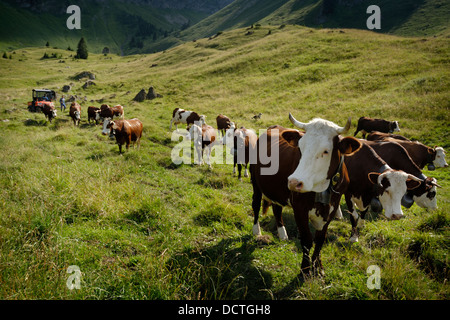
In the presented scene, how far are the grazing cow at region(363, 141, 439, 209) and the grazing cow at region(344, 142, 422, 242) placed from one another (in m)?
0.94

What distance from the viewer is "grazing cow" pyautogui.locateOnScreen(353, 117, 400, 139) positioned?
51.0ft

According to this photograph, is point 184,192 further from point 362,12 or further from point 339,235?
point 362,12

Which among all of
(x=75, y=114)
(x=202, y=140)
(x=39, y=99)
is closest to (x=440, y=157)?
(x=202, y=140)

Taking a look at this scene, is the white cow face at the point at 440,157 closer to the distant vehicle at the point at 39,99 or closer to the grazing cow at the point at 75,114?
the grazing cow at the point at 75,114

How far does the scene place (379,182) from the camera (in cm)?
558

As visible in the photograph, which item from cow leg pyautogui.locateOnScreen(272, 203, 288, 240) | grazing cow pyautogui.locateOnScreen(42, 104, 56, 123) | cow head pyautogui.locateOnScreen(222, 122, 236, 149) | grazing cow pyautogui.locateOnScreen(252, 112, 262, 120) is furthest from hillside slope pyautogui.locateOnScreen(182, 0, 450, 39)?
cow leg pyautogui.locateOnScreen(272, 203, 288, 240)

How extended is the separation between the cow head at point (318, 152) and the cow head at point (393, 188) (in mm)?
2468

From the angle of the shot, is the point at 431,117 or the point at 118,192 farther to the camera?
the point at 431,117

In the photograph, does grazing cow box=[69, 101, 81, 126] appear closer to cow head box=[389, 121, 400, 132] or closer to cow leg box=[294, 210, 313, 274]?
cow leg box=[294, 210, 313, 274]

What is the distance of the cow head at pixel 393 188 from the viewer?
5391 mm

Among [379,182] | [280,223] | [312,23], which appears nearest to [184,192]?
[280,223]
